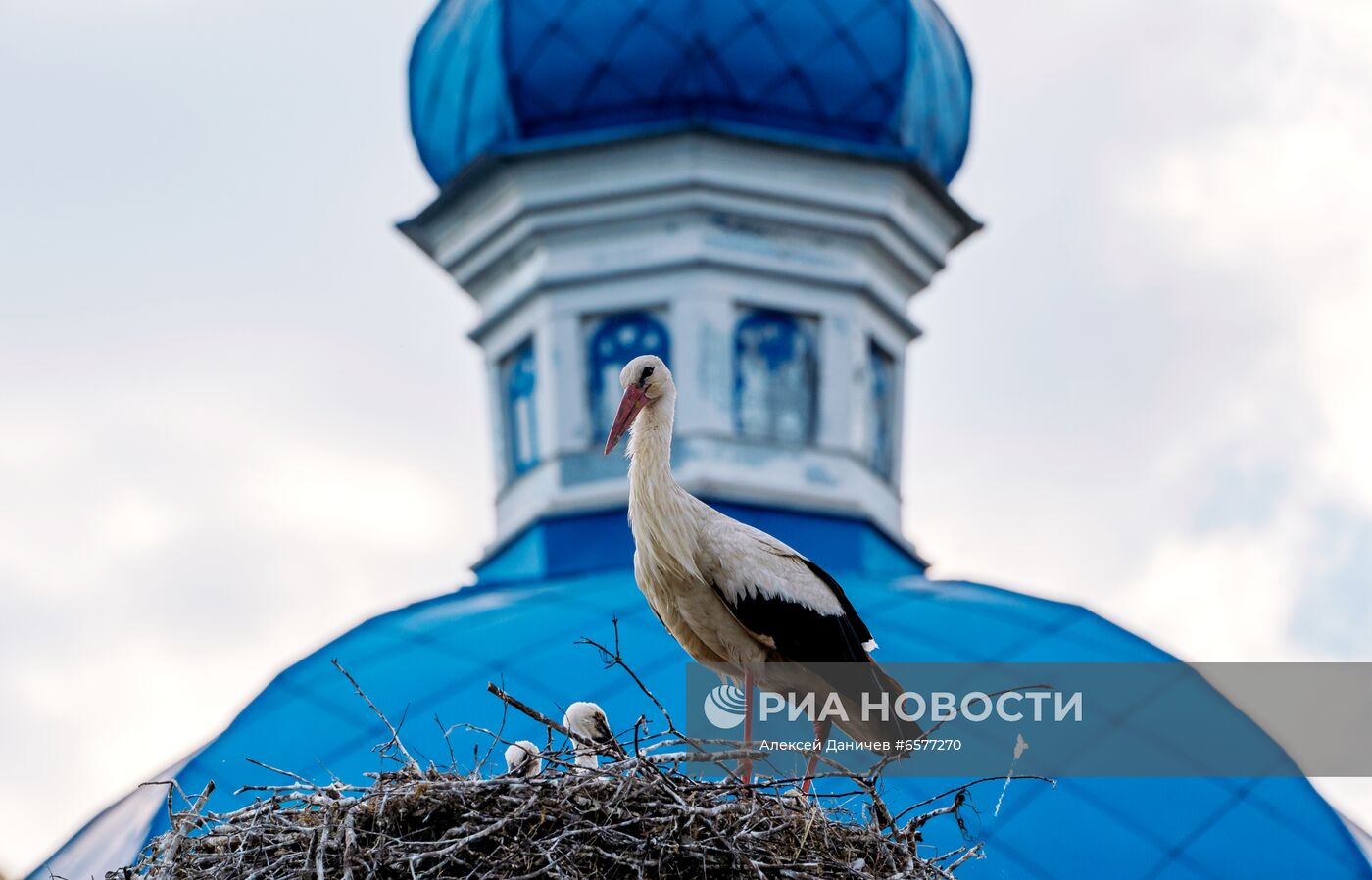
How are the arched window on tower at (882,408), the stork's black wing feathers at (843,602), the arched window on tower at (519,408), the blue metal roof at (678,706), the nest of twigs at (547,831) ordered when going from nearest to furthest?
the nest of twigs at (547,831) < the stork's black wing feathers at (843,602) < the blue metal roof at (678,706) < the arched window on tower at (519,408) < the arched window on tower at (882,408)

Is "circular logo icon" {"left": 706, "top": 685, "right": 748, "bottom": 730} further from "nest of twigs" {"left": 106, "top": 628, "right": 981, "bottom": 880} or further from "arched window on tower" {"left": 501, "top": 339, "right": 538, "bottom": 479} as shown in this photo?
"arched window on tower" {"left": 501, "top": 339, "right": 538, "bottom": 479}

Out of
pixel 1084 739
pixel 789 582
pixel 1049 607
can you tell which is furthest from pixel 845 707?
pixel 1049 607

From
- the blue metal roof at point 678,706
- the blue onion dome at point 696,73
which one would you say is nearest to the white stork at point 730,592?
the blue metal roof at point 678,706

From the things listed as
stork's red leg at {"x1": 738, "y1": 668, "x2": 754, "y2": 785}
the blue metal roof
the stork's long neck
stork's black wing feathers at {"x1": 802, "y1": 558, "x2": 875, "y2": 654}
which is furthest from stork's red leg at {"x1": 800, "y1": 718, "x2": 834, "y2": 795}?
the blue metal roof

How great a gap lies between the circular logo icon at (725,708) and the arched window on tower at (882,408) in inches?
255

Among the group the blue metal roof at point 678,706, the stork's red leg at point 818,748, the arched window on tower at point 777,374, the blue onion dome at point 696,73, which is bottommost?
the stork's red leg at point 818,748

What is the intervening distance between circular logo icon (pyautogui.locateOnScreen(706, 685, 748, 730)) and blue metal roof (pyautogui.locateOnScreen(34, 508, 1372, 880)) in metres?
1.03

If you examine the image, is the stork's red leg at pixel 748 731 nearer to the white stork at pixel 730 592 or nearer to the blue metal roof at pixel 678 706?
the white stork at pixel 730 592

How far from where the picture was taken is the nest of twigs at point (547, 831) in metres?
8.95

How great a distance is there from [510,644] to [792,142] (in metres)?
4.18

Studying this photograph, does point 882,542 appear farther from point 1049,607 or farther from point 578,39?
point 578,39

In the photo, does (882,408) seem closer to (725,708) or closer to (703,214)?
(703,214)

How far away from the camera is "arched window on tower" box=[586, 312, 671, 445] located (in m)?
18.4

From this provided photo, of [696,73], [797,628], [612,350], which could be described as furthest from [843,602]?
[612,350]
